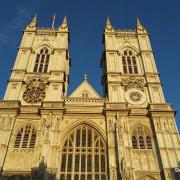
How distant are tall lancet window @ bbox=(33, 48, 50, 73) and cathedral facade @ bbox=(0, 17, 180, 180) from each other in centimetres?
10

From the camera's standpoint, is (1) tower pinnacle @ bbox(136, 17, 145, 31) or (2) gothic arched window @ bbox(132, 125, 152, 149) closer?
(2) gothic arched window @ bbox(132, 125, 152, 149)

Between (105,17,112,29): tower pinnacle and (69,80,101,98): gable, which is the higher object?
(105,17,112,29): tower pinnacle

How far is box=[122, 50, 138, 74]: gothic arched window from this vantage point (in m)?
30.4

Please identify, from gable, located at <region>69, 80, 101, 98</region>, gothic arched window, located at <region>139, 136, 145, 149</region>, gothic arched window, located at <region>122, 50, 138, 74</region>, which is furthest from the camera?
gothic arched window, located at <region>122, 50, 138, 74</region>

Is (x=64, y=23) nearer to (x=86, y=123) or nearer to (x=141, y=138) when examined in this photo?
(x=86, y=123)

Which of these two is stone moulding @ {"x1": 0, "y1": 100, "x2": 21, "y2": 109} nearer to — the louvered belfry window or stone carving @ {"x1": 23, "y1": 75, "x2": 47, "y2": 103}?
stone carving @ {"x1": 23, "y1": 75, "x2": 47, "y2": 103}

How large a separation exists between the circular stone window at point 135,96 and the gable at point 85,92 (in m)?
2.92

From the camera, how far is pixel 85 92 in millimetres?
28953

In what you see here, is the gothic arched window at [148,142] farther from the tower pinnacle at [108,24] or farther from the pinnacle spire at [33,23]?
the pinnacle spire at [33,23]

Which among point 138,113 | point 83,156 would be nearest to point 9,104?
point 83,156

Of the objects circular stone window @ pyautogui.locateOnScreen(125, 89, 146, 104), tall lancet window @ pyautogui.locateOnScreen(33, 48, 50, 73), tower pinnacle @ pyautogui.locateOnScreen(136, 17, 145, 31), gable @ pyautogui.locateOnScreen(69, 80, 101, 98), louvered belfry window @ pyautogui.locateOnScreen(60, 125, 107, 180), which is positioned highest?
tower pinnacle @ pyautogui.locateOnScreen(136, 17, 145, 31)

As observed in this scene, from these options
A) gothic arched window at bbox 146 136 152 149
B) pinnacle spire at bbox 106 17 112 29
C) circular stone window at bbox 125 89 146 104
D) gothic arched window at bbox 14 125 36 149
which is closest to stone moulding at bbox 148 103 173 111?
circular stone window at bbox 125 89 146 104

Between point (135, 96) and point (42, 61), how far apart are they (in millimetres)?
10544

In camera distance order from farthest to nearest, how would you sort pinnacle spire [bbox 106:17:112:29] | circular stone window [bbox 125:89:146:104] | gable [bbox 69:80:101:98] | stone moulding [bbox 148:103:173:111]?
pinnacle spire [bbox 106:17:112:29]
gable [bbox 69:80:101:98]
circular stone window [bbox 125:89:146:104]
stone moulding [bbox 148:103:173:111]
